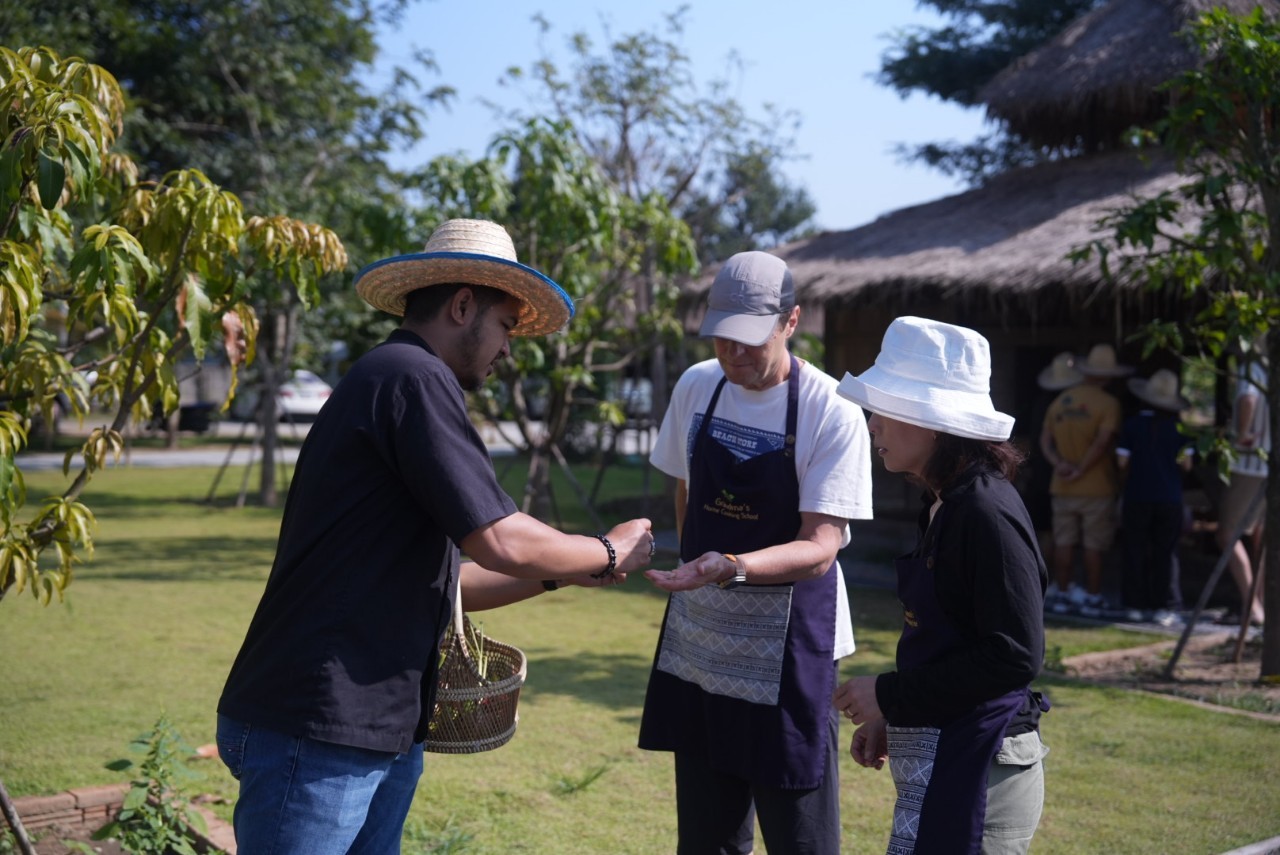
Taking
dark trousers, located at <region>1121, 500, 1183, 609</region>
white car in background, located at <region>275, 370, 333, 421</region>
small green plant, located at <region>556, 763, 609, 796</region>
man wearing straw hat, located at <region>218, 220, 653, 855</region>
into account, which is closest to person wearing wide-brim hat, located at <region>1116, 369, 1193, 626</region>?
dark trousers, located at <region>1121, 500, 1183, 609</region>

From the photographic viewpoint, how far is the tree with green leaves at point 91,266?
3230 mm

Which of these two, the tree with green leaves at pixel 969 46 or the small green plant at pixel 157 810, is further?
the tree with green leaves at pixel 969 46

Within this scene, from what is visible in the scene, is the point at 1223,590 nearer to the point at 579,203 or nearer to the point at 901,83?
the point at 579,203

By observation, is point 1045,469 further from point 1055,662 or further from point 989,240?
point 1055,662

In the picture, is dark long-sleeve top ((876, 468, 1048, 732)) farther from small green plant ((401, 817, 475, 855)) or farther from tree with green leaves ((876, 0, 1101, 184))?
tree with green leaves ((876, 0, 1101, 184))

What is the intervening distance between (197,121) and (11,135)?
595 inches

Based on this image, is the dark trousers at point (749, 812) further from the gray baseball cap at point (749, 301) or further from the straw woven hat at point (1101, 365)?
the straw woven hat at point (1101, 365)

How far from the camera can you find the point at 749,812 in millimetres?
3273

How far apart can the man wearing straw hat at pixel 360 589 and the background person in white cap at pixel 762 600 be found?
2.54ft

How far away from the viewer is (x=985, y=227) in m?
11.7

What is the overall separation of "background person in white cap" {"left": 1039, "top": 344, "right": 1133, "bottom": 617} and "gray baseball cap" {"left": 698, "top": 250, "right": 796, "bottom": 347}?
6828mm

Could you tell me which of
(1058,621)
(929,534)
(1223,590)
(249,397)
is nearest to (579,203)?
(1058,621)

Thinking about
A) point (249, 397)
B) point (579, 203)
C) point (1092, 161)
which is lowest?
point (249, 397)

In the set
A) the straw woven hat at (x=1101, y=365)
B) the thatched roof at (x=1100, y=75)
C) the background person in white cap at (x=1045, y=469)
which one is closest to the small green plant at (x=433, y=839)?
the straw woven hat at (x=1101, y=365)
